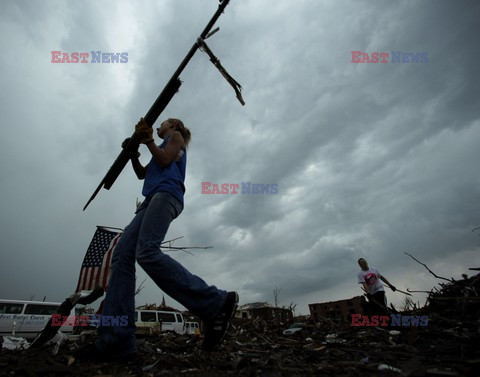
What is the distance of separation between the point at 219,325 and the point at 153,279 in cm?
70

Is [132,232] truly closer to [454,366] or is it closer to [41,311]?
[454,366]

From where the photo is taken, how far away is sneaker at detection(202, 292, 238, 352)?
7.39 ft

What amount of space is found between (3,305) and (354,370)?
15.7 m

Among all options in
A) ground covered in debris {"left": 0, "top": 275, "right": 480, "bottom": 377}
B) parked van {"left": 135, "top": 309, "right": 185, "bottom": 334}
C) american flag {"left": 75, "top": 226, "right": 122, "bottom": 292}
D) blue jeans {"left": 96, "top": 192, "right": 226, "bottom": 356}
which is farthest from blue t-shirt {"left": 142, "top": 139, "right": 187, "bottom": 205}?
parked van {"left": 135, "top": 309, "right": 185, "bottom": 334}

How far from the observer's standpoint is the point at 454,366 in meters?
1.66

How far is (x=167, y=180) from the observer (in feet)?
8.44

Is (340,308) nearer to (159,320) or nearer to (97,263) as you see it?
(159,320)

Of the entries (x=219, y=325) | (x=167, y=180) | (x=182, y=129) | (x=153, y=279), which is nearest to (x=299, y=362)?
(x=219, y=325)

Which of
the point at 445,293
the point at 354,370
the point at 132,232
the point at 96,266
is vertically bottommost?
the point at 354,370

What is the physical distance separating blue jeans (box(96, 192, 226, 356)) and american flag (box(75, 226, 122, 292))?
306 inches

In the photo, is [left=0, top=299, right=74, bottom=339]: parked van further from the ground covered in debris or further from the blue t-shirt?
the blue t-shirt

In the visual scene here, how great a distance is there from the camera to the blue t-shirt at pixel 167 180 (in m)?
2.55

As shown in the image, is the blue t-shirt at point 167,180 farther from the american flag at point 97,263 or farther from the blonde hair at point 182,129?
the american flag at point 97,263

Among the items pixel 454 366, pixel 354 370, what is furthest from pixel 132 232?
pixel 454 366
